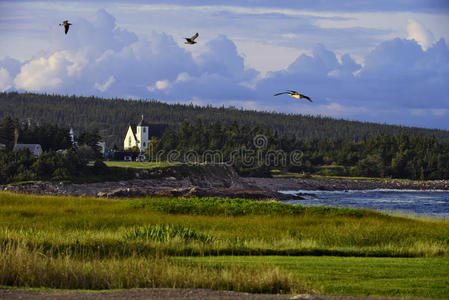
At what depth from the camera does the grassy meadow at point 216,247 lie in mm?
13812

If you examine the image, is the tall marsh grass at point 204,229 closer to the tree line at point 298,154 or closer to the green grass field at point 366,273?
the green grass field at point 366,273

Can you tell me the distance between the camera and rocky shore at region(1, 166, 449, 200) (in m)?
63.3

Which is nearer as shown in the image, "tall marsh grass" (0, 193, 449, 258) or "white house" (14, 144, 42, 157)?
"tall marsh grass" (0, 193, 449, 258)

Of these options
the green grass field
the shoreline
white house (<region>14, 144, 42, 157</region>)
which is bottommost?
the shoreline

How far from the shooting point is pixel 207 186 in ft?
296

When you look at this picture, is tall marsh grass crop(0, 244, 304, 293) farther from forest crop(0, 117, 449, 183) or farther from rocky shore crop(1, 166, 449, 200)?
forest crop(0, 117, 449, 183)

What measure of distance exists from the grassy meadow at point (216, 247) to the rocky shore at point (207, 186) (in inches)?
997

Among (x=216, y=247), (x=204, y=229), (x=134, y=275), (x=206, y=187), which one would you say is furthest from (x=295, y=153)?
(x=134, y=275)

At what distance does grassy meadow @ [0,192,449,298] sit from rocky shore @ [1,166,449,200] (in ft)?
83.1

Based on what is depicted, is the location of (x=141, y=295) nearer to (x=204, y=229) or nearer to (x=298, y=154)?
(x=204, y=229)

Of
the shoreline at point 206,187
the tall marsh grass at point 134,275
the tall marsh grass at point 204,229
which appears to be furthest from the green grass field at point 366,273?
the shoreline at point 206,187

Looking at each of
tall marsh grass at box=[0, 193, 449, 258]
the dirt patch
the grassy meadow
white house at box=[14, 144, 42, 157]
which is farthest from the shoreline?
the dirt patch

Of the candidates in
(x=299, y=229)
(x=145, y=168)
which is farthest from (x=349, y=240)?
Answer: (x=145, y=168)

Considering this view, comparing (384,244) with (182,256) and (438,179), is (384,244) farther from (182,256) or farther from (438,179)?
(438,179)
